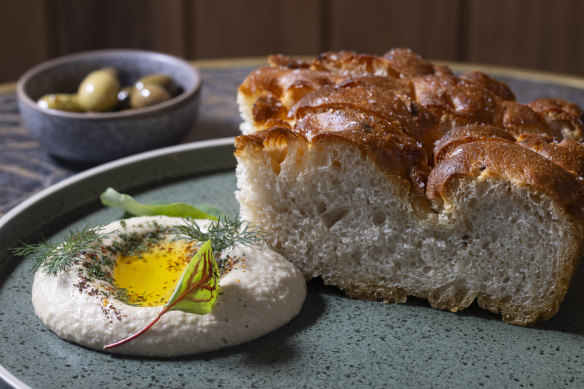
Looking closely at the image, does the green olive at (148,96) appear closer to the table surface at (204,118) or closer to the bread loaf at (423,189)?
the table surface at (204,118)

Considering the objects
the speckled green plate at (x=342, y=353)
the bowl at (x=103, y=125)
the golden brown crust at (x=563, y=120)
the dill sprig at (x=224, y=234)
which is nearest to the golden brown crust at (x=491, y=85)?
the golden brown crust at (x=563, y=120)

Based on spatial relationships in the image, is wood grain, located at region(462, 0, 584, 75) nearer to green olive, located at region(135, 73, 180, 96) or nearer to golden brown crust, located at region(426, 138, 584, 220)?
green olive, located at region(135, 73, 180, 96)

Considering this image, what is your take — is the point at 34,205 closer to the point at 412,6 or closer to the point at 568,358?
the point at 568,358

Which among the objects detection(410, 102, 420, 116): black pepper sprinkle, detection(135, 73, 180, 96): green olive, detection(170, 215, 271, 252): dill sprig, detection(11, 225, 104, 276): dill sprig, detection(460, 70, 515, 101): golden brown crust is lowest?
detection(11, 225, 104, 276): dill sprig

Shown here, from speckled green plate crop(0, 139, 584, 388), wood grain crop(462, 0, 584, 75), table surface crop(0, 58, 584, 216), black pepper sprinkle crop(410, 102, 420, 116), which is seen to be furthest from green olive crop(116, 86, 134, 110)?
wood grain crop(462, 0, 584, 75)

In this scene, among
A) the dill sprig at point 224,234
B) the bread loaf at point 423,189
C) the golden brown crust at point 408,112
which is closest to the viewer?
the bread loaf at point 423,189

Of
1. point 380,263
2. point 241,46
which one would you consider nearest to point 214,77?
point 241,46
